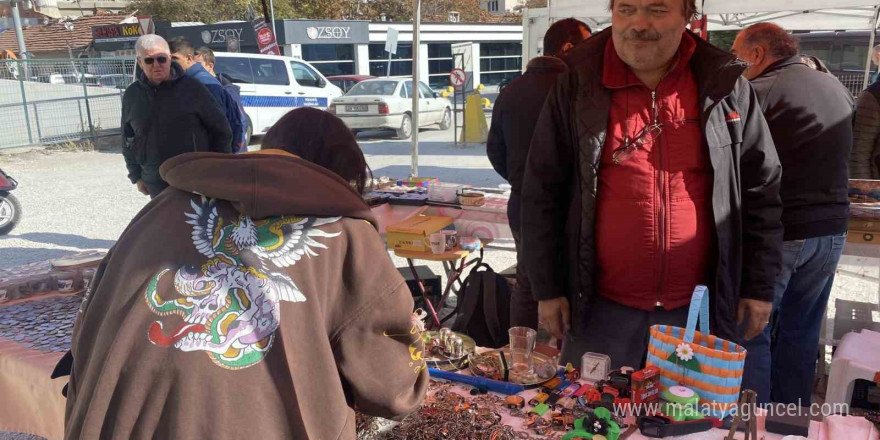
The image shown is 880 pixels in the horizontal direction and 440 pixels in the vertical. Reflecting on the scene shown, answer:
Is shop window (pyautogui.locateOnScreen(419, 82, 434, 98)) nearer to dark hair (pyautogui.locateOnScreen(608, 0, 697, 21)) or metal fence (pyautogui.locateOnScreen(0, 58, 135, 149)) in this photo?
metal fence (pyautogui.locateOnScreen(0, 58, 135, 149))

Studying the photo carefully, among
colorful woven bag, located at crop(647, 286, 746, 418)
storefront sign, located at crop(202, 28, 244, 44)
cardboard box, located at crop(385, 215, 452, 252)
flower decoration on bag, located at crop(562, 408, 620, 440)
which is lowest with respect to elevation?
cardboard box, located at crop(385, 215, 452, 252)

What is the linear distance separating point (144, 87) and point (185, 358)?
4.08 meters

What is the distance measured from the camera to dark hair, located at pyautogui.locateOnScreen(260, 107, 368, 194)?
61.3 inches

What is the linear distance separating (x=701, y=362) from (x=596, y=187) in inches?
25.7

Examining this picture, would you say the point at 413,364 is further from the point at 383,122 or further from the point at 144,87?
the point at 383,122

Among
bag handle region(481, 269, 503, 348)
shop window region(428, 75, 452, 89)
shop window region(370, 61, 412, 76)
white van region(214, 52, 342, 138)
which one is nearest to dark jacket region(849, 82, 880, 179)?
bag handle region(481, 269, 503, 348)

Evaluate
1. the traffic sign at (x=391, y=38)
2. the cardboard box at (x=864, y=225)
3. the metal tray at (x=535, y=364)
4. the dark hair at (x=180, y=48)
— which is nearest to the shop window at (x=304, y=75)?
the traffic sign at (x=391, y=38)

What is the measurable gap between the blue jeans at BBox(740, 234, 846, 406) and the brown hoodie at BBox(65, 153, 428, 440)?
1.89 meters

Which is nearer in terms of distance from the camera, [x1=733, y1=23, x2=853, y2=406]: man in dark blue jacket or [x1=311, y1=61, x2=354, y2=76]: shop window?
[x1=733, y1=23, x2=853, y2=406]: man in dark blue jacket

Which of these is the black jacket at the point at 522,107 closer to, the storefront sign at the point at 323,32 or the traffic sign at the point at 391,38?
the traffic sign at the point at 391,38

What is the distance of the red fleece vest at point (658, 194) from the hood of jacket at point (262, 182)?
985 mm

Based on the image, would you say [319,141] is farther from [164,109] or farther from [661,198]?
[164,109]

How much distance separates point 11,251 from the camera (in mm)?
6566

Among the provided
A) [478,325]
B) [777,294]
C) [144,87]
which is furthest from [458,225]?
[144,87]
